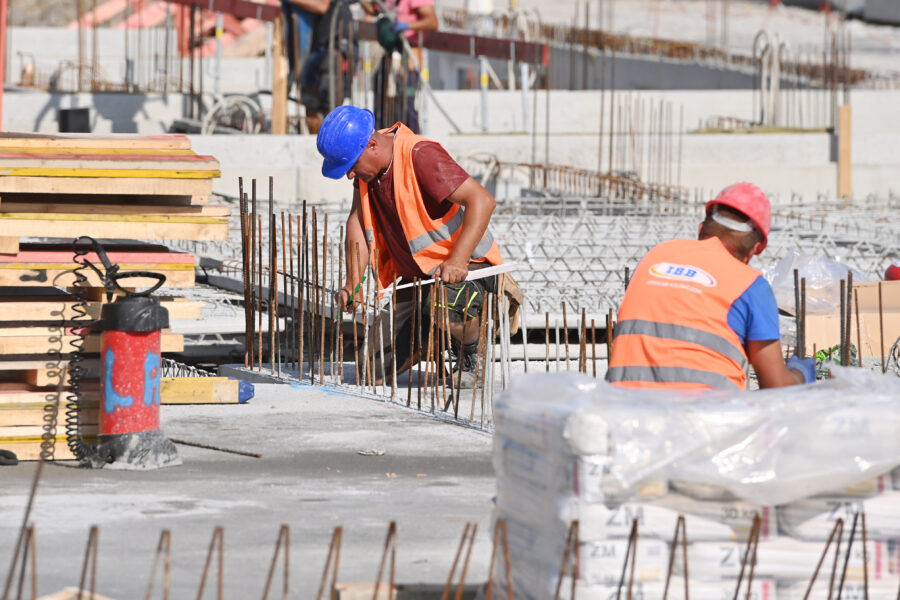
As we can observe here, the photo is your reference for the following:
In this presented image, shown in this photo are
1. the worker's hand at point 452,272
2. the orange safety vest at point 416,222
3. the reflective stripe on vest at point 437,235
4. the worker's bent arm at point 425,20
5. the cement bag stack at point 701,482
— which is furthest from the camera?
the worker's bent arm at point 425,20

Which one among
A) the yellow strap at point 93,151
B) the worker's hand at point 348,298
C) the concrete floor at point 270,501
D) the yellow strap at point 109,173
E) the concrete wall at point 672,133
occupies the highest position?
the concrete wall at point 672,133

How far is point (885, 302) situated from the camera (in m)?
8.89

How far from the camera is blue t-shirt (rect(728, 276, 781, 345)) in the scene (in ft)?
14.9

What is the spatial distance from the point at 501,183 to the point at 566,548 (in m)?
12.0

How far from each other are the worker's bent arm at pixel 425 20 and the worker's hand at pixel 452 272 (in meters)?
7.96

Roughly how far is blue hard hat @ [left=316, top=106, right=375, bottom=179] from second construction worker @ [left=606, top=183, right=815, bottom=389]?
2639 millimetres

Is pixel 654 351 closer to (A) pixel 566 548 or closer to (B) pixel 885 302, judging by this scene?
(A) pixel 566 548

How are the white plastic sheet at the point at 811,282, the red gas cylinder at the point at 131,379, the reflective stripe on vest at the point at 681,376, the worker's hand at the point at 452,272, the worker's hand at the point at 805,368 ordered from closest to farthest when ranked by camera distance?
the reflective stripe on vest at the point at 681,376, the worker's hand at the point at 805,368, the red gas cylinder at the point at 131,379, the worker's hand at the point at 452,272, the white plastic sheet at the point at 811,282

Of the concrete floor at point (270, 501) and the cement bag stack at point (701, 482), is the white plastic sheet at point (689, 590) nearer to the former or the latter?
the cement bag stack at point (701, 482)

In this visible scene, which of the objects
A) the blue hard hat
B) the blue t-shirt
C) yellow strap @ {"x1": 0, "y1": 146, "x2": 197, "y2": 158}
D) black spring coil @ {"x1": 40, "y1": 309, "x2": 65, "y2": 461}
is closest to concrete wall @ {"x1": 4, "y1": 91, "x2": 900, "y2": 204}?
the blue hard hat

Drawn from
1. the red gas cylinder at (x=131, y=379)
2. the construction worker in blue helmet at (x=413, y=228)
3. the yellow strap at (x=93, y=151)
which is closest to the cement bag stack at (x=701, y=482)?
the red gas cylinder at (x=131, y=379)

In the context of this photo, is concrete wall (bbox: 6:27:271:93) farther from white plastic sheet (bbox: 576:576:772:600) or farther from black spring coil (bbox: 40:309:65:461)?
white plastic sheet (bbox: 576:576:772:600)

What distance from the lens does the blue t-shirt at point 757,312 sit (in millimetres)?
4531

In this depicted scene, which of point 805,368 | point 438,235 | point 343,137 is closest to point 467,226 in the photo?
point 438,235
